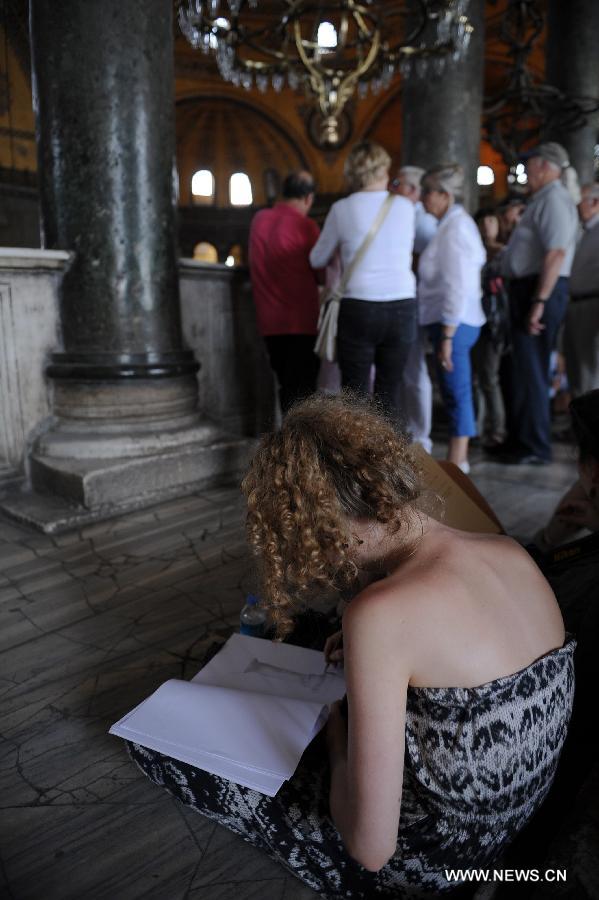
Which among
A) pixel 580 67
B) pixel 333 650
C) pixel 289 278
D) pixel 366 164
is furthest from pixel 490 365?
pixel 580 67

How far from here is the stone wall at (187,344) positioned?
3.82 metres

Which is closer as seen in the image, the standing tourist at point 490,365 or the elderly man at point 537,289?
the elderly man at point 537,289

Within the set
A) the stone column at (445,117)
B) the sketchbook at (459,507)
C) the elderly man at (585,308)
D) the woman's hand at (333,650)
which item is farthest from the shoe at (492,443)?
the woman's hand at (333,650)

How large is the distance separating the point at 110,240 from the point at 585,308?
9.98ft

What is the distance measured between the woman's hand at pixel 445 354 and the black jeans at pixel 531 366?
0.75 meters

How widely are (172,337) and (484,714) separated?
338 cm

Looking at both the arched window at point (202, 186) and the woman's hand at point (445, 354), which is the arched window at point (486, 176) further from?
the woman's hand at point (445, 354)

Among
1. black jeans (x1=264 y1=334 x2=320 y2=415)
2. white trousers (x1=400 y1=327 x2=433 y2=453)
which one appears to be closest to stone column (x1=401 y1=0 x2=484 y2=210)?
white trousers (x1=400 y1=327 x2=433 y2=453)

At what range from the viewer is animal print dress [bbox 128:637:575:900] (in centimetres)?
122

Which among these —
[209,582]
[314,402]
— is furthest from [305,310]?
[314,402]

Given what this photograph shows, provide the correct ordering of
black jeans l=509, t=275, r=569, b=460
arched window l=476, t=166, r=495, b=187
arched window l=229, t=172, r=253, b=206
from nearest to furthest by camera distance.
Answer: black jeans l=509, t=275, r=569, b=460, arched window l=229, t=172, r=253, b=206, arched window l=476, t=166, r=495, b=187

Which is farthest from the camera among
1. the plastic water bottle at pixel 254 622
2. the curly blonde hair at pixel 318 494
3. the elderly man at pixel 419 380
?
the elderly man at pixel 419 380

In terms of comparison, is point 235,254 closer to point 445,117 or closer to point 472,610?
point 445,117

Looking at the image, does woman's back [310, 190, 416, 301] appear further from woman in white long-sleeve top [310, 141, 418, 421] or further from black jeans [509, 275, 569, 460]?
black jeans [509, 275, 569, 460]
